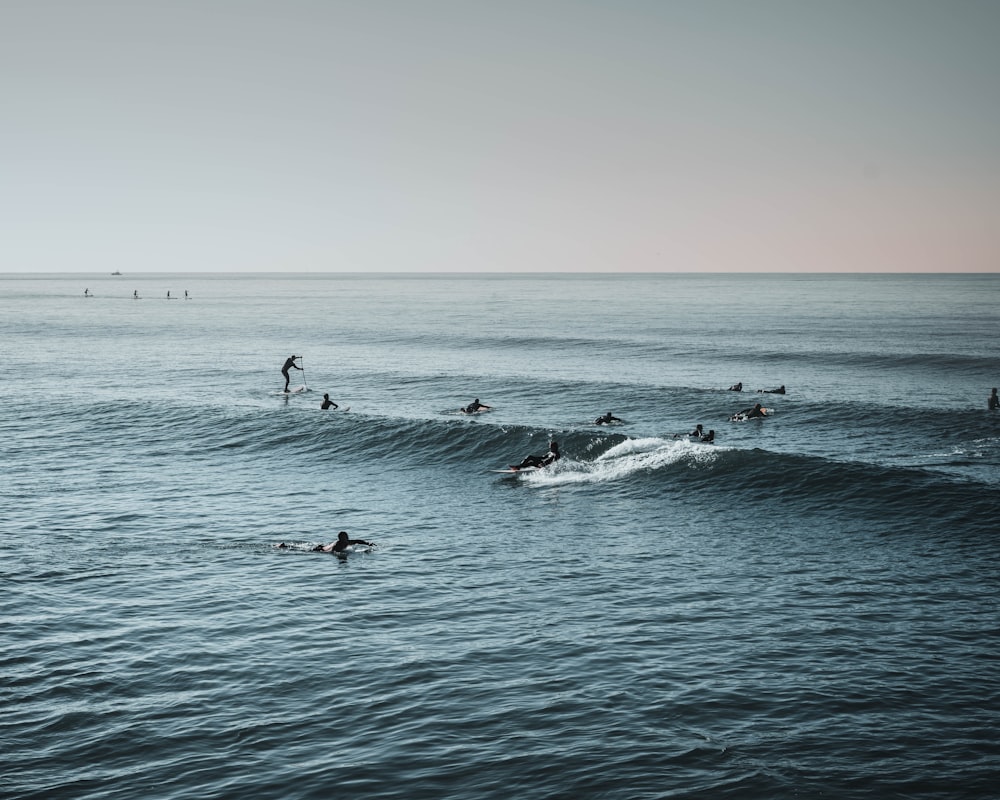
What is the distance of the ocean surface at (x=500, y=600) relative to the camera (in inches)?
594

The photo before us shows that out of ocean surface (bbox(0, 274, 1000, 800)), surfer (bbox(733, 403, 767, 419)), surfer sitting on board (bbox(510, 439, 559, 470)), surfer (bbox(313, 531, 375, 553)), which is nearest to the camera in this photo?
ocean surface (bbox(0, 274, 1000, 800))

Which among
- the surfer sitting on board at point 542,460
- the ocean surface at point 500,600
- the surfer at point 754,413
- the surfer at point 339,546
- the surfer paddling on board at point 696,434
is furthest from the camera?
the surfer at point 754,413

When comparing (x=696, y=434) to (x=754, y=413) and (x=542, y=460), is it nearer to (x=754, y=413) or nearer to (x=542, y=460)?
(x=754, y=413)

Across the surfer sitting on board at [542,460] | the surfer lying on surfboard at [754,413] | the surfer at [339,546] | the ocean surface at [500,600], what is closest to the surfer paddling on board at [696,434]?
the ocean surface at [500,600]

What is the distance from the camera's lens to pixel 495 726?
1625 cm

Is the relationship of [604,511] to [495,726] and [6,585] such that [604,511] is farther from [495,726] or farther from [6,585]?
[6,585]

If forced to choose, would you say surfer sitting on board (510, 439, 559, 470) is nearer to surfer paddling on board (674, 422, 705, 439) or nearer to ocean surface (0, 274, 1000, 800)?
ocean surface (0, 274, 1000, 800)

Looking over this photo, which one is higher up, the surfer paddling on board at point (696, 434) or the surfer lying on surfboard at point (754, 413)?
the surfer lying on surfboard at point (754, 413)

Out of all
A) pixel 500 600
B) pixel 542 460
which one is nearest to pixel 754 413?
pixel 542 460

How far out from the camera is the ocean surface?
1509 cm

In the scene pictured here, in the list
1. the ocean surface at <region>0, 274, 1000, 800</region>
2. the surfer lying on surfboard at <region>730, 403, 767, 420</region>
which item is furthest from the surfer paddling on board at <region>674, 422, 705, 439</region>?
the surfer lying on surfboard at <region>730, 403, 767, 420</region>

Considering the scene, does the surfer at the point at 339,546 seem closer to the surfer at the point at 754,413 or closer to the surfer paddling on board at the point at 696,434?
the surfer paddling on board at the point at 696,434

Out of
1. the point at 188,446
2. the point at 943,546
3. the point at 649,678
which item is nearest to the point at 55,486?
the point at 188,446

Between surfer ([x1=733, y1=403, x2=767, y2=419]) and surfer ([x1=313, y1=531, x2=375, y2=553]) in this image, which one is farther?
surfer ([x1=733, y1=403, x2=767, y2=419])
